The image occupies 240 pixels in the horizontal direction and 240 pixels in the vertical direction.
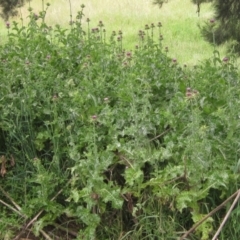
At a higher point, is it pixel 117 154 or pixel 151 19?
pixel 117 154

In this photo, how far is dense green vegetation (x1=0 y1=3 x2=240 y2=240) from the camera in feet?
8.29

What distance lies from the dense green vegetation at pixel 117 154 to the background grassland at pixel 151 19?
4.40m

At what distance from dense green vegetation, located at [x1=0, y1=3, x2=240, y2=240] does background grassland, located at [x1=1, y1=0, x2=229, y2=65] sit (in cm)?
440

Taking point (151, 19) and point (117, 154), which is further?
point (151, 19)

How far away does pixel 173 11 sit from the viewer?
1098 cm

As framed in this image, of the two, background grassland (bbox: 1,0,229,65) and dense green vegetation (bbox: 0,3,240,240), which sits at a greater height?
dense green vegetation (bbox: 0,3,240,240)

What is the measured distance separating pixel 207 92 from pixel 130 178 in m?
0.91

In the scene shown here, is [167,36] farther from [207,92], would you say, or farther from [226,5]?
[207,92]

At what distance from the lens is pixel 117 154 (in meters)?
2.83

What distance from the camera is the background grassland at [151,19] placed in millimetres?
8375

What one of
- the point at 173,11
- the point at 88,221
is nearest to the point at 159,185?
the point at 88,221

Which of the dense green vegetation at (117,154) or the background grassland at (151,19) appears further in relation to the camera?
the background grassland at (151,19)

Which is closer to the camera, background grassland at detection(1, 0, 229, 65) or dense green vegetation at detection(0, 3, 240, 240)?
dense green vegetation at detection(0, 3, 240, 240)

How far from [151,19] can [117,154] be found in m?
7.91
